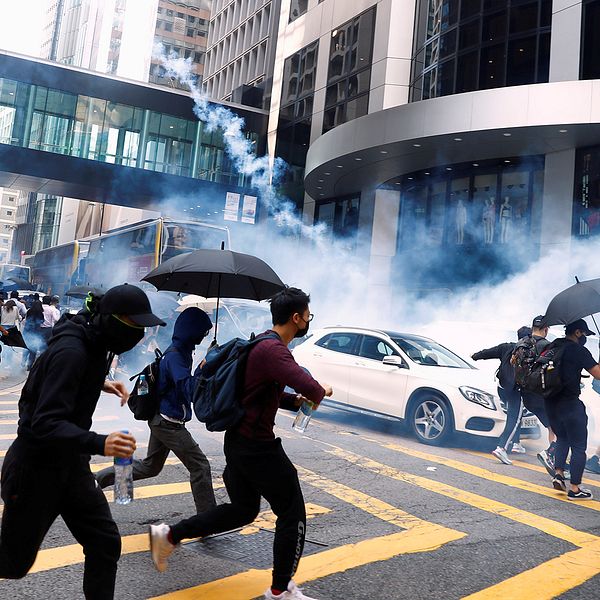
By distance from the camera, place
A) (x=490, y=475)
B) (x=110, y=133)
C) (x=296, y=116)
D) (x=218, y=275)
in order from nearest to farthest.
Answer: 1. (x=218, y=275)
2. (x=490, y=475)
3. (x=110, y=133)
4. (x=296, y=116)

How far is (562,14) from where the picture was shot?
18.3m

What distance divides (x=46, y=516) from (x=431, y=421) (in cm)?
729

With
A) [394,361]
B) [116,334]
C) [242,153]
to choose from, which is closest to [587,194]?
[394,361]

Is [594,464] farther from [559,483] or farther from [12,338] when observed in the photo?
[12,338]

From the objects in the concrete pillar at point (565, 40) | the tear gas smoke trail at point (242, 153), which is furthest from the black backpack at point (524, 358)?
the tear gas smoke trail at point (242, 153)

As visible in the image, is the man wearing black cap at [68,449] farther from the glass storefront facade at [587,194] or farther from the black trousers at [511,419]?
the glass storefront facade at [587,194]

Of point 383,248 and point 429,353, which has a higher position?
point 383,248

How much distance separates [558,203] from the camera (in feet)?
61.9

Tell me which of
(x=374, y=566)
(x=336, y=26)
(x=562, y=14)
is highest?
(x=336, y=26)

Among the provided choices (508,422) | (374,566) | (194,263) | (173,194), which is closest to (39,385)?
(374,566)

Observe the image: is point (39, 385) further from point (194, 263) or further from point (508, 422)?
point (508, 422)

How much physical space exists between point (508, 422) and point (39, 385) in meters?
7.03

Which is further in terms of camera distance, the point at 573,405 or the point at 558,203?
the point at 558,203

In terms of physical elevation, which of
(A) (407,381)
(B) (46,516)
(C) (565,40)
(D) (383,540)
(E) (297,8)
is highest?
(E) (297,8)
